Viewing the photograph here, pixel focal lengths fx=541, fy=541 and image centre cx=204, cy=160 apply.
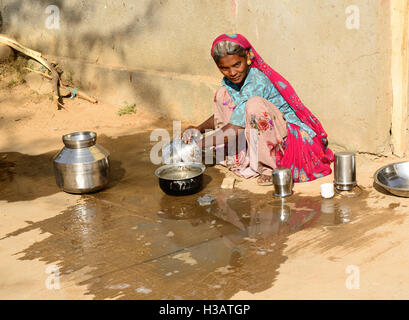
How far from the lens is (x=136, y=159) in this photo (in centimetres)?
539

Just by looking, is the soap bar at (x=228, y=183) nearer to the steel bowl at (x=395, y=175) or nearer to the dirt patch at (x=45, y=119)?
the steel bowl at (x=395, y=175)

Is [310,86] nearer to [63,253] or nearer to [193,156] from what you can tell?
[193,156]

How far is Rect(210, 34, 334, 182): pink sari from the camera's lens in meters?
4.41

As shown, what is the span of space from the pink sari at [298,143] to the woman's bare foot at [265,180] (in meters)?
0.14

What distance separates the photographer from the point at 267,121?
4.35 meters

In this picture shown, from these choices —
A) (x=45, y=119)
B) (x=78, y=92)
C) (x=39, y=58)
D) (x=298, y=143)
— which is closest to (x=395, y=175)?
(x=298, y=143)

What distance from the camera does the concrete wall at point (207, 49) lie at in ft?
14.5

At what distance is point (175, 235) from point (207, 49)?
290cm

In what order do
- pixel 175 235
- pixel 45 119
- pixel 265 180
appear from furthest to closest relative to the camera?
pixel 45 119 → pixel 265 180 → pixel 175 235

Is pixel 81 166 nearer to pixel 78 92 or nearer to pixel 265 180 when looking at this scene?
pixel 265 180

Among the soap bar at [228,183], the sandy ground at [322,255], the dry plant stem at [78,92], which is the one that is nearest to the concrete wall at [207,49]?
the dry plant stem at [78,92]

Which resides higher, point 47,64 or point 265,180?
point 47,64

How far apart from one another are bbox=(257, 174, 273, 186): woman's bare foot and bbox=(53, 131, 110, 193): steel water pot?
4.18ft
